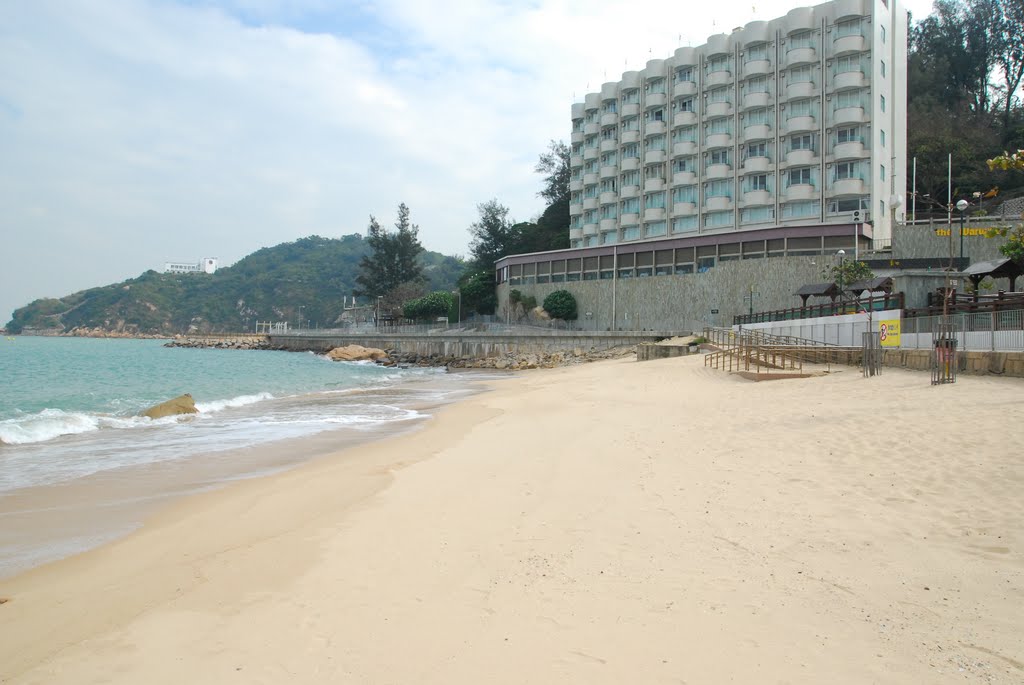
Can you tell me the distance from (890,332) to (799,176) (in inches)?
1611

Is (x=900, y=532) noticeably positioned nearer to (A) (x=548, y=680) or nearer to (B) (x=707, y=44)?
(A) (x=548, y=680)

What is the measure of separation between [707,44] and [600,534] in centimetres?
6925

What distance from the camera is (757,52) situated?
62781mm

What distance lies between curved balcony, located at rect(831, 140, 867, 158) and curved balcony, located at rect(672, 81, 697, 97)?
1666 cm

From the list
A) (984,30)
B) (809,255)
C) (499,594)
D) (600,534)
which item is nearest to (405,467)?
(600,534)

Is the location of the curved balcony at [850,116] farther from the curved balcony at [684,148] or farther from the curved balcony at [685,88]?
the curved balcony at [685,88]

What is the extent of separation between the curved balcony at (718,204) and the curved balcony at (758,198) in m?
2.00

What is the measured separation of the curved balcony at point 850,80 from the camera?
55656mm

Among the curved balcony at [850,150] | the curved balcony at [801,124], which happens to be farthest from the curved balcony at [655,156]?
the curved balcony at [850,150]

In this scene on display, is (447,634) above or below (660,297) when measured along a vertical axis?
below

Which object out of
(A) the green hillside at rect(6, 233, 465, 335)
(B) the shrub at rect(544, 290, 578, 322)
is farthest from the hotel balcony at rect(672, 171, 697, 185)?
(A) the green hillside at rect(6, 233, 465, 335)

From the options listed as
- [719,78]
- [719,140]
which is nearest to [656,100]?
[719,78]

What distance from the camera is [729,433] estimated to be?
490 inches

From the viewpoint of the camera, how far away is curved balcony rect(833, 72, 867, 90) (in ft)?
183
